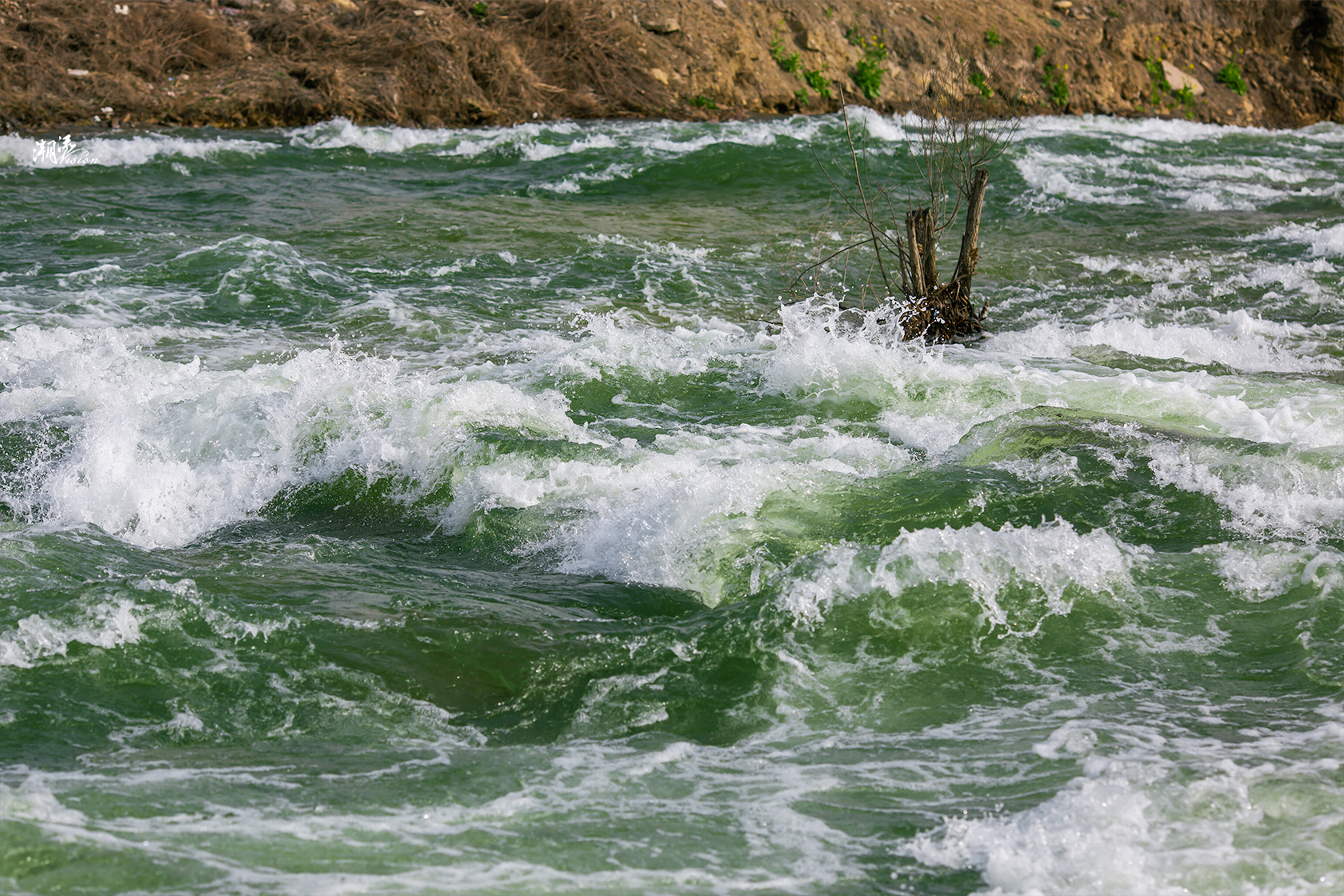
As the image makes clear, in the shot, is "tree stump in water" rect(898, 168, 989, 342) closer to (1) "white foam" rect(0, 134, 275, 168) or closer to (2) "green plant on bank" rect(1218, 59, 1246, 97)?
(1) "white foam" rect(0, 134, 275, 168)

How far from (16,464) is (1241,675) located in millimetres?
5298

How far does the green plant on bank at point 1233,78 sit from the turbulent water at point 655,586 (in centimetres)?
1762

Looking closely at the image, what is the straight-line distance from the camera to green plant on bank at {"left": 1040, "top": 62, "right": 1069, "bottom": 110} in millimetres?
23781

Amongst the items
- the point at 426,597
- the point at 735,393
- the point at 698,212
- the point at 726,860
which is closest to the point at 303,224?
the point at 698,212

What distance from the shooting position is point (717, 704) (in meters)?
3.76

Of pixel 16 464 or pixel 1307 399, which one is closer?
pixel 16 464

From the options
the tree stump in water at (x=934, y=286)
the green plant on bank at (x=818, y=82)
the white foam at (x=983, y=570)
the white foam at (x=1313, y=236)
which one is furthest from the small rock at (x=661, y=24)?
the white foam at (x=983, y=570)

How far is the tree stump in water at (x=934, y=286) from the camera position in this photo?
8109mm

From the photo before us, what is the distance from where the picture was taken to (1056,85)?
944 inches

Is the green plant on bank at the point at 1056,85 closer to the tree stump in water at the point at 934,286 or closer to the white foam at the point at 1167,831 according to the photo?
the tree stump in water at the point at 934,286

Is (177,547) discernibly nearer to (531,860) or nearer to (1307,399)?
(531,860)

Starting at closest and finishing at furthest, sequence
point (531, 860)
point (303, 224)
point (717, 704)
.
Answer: point (531, 860), point (717, 704), point (303, 224)

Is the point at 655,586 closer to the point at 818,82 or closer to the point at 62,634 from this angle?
the point at 62,634

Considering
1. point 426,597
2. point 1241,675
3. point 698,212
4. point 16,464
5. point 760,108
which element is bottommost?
point 1241,675
